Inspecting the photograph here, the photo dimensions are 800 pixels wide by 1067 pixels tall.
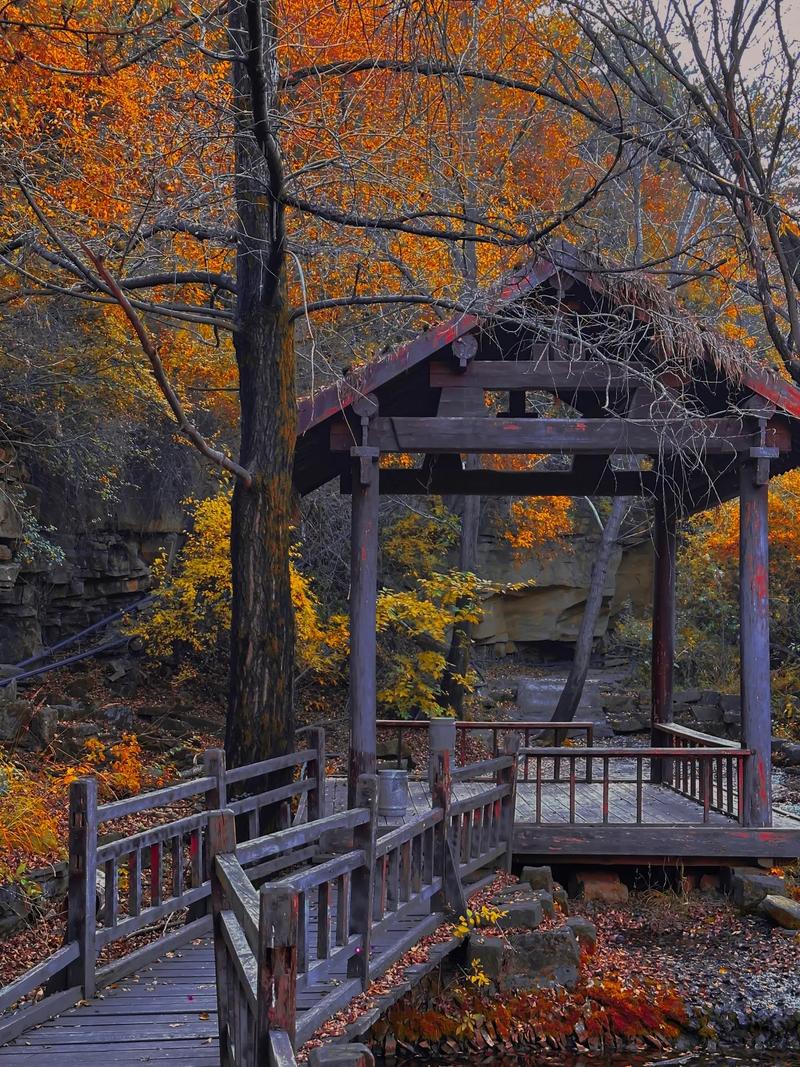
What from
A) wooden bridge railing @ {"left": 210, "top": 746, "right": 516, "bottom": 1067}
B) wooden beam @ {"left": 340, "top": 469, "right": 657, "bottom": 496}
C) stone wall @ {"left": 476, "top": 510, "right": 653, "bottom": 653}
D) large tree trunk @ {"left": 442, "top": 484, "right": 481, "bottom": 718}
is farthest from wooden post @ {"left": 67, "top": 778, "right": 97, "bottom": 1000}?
stone wall @ {"left": 476, "top": 510, "right": 653, "bottom": 653}

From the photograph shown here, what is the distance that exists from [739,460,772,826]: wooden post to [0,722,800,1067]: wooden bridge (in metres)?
0.19

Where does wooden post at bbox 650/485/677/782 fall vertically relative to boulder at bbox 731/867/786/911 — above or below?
above

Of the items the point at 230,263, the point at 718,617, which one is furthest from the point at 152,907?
the point at 718,617

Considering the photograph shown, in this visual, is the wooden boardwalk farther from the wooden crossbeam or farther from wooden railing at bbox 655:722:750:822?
the wooden crossbeam

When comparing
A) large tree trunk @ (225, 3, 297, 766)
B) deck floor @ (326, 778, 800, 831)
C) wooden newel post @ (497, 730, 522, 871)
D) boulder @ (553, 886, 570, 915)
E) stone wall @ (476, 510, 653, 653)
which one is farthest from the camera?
stone wall @ (476, 510, 653, 653)

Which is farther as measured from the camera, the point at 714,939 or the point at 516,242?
the point at 714,939

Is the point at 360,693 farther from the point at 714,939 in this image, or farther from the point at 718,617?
the point at 718,617

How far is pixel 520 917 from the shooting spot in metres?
8.08

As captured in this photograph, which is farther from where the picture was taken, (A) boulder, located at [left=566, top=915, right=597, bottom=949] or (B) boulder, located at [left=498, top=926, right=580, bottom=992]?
(A) boulder, located at [left=566, top=915, right=597, bottom=949]

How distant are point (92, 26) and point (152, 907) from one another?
9204mm

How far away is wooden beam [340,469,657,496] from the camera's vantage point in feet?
38.6

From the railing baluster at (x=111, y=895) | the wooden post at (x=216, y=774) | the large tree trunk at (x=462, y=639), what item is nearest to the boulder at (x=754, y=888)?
the wooden post at (x=216, y=774)

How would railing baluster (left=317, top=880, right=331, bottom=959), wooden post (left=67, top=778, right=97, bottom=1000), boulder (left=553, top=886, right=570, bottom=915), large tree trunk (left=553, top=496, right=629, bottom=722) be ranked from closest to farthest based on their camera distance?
railing baluster (left=317, top=880, right=331, bottom=959), wooden post (left=67, top=778, right=97, bottom=1000), boulder (left=553, top=886, right=570, bottom=915), large tree trunk (left=553, top=496, right=629, bottom=722)

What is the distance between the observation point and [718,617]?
842 inches
